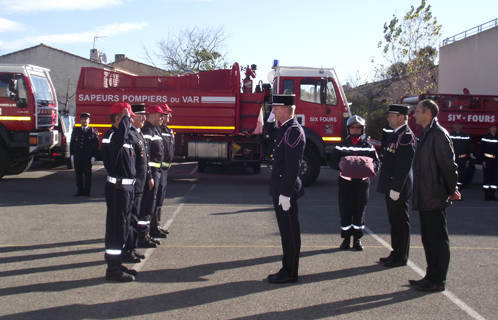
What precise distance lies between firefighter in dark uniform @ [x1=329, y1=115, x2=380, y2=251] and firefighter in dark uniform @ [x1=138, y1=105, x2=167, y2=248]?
2.43 m

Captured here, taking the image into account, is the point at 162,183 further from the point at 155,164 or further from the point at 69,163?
the point at 69,163

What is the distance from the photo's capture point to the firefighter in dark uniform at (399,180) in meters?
5.31

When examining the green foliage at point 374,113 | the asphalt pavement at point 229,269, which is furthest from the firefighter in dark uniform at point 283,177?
the green foliage at point 374,113

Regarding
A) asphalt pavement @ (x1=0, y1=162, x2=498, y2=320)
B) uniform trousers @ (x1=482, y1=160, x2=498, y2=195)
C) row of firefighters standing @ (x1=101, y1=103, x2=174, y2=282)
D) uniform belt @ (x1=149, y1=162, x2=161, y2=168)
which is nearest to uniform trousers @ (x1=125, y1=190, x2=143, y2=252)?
row of firefighters standing @ (x1=101, y1=103, x2=174, y2=282)

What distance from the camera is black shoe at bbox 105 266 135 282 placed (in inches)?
190

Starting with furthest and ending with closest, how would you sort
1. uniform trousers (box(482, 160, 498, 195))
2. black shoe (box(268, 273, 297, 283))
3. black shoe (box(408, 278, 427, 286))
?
1. uniform trousers (box(482, 160, 498, 195))
2. black shoe (box(268, 273, 297, 283))
3. black shoe (box(408, 278, 427, 286))

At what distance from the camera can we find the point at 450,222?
26.4 ft

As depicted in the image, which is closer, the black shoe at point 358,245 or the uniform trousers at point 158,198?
the black shoe at point 358,245

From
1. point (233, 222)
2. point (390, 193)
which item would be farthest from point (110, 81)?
point (390, 193)

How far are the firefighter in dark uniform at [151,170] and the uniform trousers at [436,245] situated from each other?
11.0ft

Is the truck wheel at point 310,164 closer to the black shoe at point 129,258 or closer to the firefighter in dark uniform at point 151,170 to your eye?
the firefighter in dark uniform at point 151,170

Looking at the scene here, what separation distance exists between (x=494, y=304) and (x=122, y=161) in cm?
387

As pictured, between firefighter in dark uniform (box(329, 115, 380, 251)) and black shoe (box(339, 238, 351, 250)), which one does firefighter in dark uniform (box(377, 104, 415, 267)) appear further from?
black shoe (box(339, 238, 351, 250))

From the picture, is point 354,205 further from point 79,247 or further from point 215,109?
point 215,109
